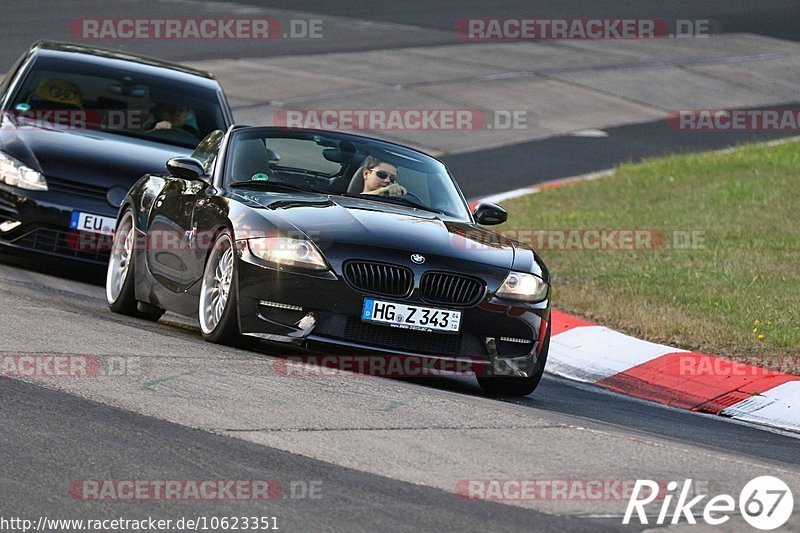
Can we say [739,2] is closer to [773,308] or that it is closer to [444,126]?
[444,126]

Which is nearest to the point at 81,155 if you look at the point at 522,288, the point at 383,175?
the point at 383,175

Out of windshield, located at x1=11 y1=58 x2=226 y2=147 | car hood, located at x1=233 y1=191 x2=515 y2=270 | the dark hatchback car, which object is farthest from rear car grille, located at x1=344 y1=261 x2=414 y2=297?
windshield, located at x1=11 y1=58 x2=226 y2=147

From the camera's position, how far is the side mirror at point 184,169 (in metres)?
9.38

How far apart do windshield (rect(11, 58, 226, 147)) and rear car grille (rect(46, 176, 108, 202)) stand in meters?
1.07

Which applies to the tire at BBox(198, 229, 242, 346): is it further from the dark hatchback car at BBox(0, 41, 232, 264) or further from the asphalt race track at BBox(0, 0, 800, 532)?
the dark hatchback car at BBox(0, 41, 232, 264)

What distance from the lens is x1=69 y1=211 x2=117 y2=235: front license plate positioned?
1134cm

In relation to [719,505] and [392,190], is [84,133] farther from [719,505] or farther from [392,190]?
[719,505]

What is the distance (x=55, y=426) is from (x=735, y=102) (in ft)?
75.9

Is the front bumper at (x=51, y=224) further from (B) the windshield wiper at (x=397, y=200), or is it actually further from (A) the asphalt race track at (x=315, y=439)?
(B) the windshield wiper at (x=397, y=200)

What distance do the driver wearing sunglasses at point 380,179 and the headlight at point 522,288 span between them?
1.32 m

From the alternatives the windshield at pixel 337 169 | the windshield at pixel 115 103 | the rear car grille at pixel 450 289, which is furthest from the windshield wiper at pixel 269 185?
the windshield at pixel 115 103

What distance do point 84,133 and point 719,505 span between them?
7.75m

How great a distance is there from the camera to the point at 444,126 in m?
23.9

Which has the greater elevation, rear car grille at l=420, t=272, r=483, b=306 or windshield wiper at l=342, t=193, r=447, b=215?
windshield wiper at l=342, t=193, r=447, b=215
